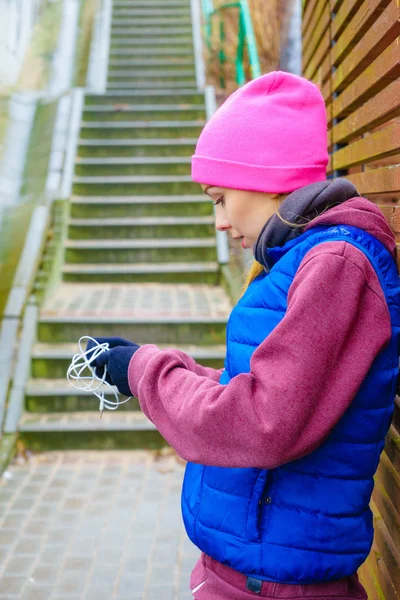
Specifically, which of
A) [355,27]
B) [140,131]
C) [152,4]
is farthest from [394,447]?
[152,4]

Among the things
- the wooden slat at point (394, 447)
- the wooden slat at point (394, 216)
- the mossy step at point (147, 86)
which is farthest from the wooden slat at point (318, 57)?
the mossy step at point (147, 86)

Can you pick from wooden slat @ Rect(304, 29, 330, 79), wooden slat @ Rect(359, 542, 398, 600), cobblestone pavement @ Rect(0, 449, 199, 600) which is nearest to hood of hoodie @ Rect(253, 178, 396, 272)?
wooden slat @ Rect(359, 542, 398, 600)

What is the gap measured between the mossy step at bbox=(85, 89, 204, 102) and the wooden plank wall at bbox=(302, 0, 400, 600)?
6.63 m

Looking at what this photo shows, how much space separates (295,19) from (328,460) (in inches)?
270

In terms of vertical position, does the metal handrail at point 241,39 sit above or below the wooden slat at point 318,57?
above

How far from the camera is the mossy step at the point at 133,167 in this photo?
7.82 meters

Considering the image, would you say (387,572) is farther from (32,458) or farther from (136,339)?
(136,339)

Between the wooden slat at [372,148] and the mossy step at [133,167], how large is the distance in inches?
215

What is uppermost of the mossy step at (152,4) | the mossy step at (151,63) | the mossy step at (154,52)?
the mossy step at (152,4)

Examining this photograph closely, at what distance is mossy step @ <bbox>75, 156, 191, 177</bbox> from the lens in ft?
25.7

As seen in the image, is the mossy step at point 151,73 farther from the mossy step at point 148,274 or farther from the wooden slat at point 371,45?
the wooden slat at point 371,45

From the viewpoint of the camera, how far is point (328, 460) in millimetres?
1274

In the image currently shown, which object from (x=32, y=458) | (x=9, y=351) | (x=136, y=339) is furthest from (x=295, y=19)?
(x=32, y=458)

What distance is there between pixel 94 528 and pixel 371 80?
9.34ft
